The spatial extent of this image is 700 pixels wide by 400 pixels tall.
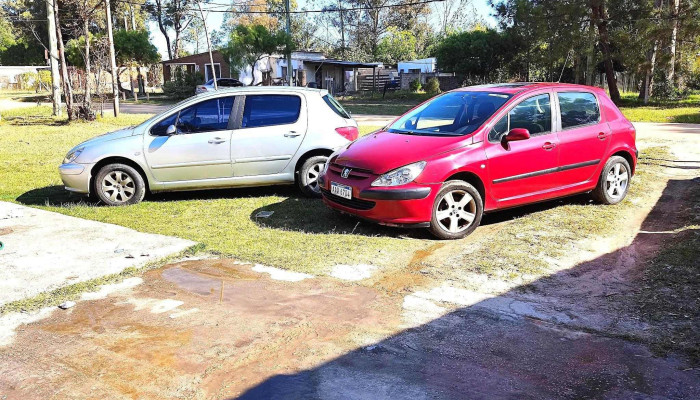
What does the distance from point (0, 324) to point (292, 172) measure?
4.47m

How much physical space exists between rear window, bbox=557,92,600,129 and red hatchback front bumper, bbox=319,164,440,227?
220cm

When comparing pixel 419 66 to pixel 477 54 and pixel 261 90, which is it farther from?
pixel 261 90

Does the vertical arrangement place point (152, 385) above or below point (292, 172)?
below

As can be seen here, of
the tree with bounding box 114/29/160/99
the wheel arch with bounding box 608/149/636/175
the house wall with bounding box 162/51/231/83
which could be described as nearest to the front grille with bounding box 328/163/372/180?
the wheel arch with bounding box 608/149/636/175

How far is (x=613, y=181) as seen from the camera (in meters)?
7.79

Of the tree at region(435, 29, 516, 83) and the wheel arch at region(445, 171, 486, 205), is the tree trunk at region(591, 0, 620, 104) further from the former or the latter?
the wheel arch at region(445, 171, 486, 205)

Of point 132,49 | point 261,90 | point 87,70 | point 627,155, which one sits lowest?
point 627,155

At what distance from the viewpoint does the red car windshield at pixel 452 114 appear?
6836mm

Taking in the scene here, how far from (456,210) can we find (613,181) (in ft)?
8.93

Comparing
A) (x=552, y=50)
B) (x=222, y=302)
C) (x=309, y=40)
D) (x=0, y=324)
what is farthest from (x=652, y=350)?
(x=309, y=40)

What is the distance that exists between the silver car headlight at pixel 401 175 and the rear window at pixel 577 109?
7.16 ft

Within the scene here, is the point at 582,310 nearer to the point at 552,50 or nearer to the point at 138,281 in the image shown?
the point at 138,281

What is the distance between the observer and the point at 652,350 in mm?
3922

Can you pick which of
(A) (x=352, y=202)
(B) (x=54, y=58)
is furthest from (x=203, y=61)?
(A) (x=352, y=202)
